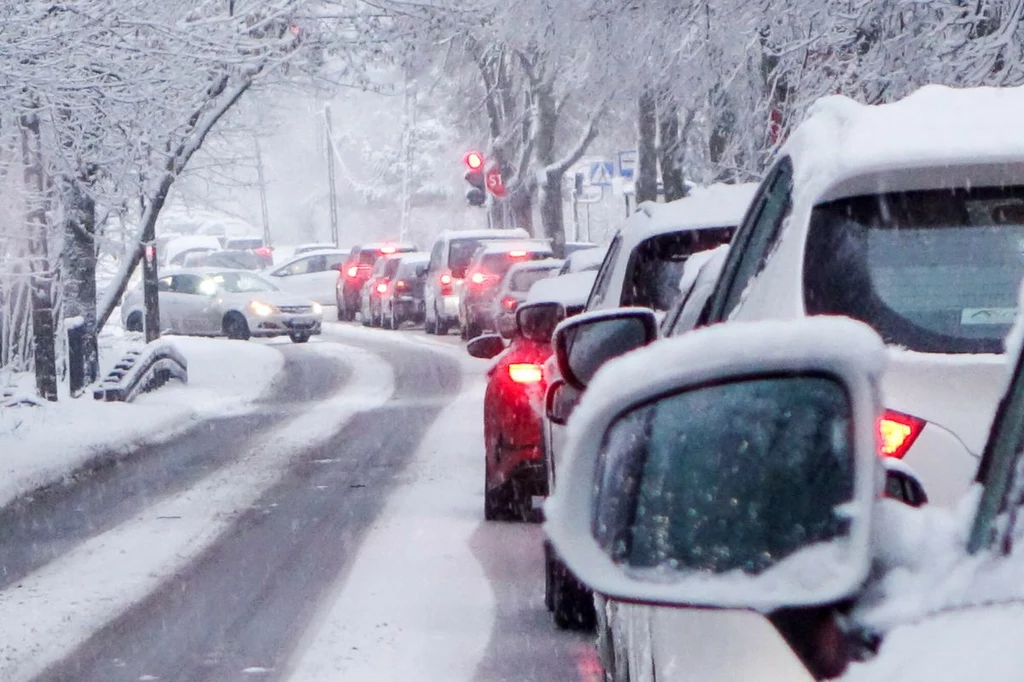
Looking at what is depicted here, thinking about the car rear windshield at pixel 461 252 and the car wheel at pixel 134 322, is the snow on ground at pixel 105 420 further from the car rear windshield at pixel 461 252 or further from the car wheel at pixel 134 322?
the car wheel at pixel 134 322

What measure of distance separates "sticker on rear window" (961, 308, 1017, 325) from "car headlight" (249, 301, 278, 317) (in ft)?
98.3

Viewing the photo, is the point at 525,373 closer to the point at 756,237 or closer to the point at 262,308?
the point at 756,237

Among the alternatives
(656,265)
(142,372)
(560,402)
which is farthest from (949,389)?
(142,372)

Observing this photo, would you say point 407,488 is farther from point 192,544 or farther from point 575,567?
point 575,567

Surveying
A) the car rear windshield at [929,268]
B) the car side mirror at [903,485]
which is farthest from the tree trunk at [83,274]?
the car side mirror at [903,485]

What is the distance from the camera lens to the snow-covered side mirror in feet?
5.36

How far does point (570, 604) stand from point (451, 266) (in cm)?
2448

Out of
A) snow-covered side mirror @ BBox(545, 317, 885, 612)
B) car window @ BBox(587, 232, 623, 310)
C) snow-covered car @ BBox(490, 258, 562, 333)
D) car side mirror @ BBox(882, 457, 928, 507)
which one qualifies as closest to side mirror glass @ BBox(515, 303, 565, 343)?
car window @ BBox(587, 232, 623, 310)

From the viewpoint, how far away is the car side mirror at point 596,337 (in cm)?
397

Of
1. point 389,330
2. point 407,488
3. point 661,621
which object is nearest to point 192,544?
point 407,488

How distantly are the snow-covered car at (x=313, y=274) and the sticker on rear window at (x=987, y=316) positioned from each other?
4325 centimetres

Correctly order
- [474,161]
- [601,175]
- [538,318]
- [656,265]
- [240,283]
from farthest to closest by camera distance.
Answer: [240,283], [474,161], [601,175], [538,318], [656,265]

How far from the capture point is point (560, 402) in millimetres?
5805

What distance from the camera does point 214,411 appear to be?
1847 cm
